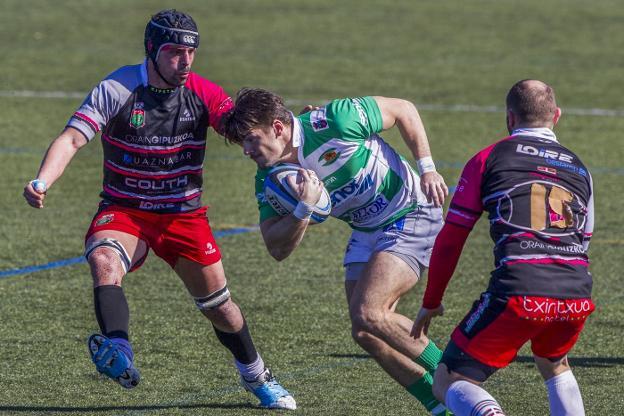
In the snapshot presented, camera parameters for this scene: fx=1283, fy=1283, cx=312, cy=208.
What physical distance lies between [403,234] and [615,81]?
650 inches

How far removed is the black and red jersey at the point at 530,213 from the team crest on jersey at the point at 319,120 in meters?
1.36

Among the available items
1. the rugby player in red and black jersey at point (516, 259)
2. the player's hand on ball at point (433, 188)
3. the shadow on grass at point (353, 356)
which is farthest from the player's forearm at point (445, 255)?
the shadow on grass at point (353, 356)

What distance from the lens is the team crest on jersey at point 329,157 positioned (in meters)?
6.97

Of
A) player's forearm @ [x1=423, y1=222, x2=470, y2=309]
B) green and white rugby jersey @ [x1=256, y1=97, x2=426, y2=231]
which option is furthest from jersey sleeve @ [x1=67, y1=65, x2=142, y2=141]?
player's forearm @ [x1=423, y1=222, x2=470, y2=309]

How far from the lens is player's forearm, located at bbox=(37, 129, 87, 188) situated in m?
7.14

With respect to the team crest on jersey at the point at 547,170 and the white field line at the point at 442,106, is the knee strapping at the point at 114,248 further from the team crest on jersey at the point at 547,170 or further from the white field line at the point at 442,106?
the white field line at the point at 442,106

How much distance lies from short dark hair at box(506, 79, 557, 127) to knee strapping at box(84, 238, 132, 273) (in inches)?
99.5

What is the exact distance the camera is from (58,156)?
286 inches

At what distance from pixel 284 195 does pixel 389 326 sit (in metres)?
0.92

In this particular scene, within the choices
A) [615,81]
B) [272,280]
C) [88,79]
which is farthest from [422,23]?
[272,280]

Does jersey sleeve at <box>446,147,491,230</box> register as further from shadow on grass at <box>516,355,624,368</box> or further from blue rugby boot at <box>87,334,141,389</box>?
shadow on grass at <box>516,355,624,368</box>

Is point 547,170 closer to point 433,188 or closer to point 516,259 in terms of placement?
point 516,259

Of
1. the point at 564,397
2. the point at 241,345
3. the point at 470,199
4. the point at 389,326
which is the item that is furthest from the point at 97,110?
the point at 564,397

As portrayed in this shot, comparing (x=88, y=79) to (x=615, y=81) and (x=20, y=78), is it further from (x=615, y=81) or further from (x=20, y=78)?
(x=615, y=81)
